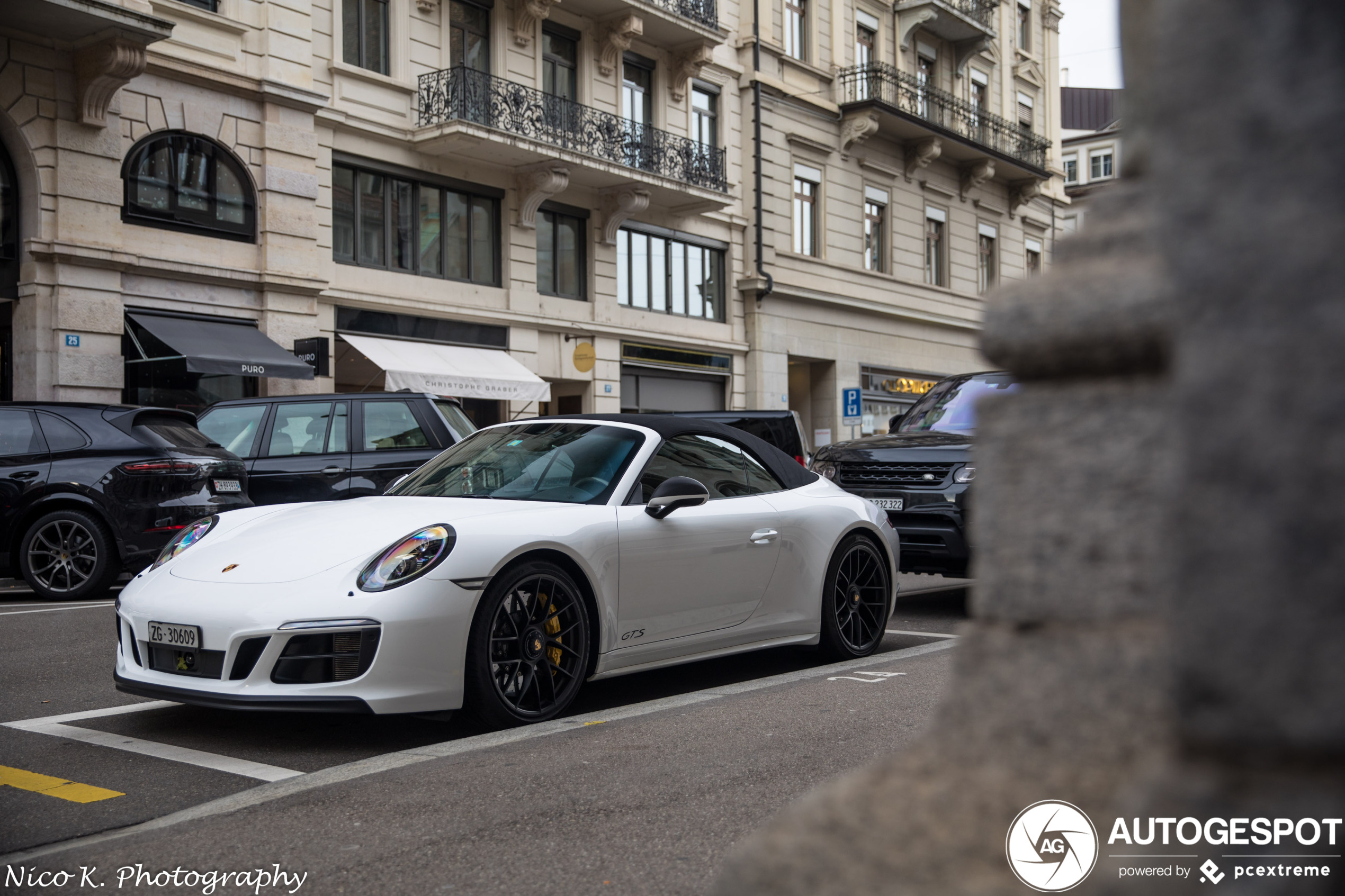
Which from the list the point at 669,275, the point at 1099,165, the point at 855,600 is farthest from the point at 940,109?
the point at 1099,165

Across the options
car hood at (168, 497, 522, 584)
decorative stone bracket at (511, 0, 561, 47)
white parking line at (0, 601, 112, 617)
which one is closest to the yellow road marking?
car hood at (168, 497, 522, 584)

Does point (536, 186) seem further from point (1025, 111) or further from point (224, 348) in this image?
point (1025, 111)

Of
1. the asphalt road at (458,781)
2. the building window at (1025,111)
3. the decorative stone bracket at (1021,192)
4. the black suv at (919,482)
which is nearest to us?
the asphalt road at (458,781)

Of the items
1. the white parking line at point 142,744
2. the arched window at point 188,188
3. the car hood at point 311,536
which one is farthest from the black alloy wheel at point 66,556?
the arched window at point 188,188

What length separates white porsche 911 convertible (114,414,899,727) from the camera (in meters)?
4.60

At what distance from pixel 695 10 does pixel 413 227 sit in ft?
28.6

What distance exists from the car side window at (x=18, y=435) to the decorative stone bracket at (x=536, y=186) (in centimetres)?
1344

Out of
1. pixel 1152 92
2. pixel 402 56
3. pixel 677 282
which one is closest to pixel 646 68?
pixel 677 282

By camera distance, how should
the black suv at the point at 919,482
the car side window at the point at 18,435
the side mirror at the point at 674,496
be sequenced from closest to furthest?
the side mirror at the point at 674,496, the black suv at the point at 919,482, the car side window at the point at 18,435

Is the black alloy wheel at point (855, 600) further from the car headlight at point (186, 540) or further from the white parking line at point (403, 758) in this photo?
the car headlight at point (186, 540)

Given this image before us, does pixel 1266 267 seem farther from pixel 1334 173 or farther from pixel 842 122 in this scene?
pixel 842 122

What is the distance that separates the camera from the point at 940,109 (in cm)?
3434

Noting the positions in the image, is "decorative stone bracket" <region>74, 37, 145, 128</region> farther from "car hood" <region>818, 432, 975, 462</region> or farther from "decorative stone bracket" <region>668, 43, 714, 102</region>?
"decorative stone bracket" <region>668, 43, 714, 102</region>

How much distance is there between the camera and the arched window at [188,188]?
18031 mm
